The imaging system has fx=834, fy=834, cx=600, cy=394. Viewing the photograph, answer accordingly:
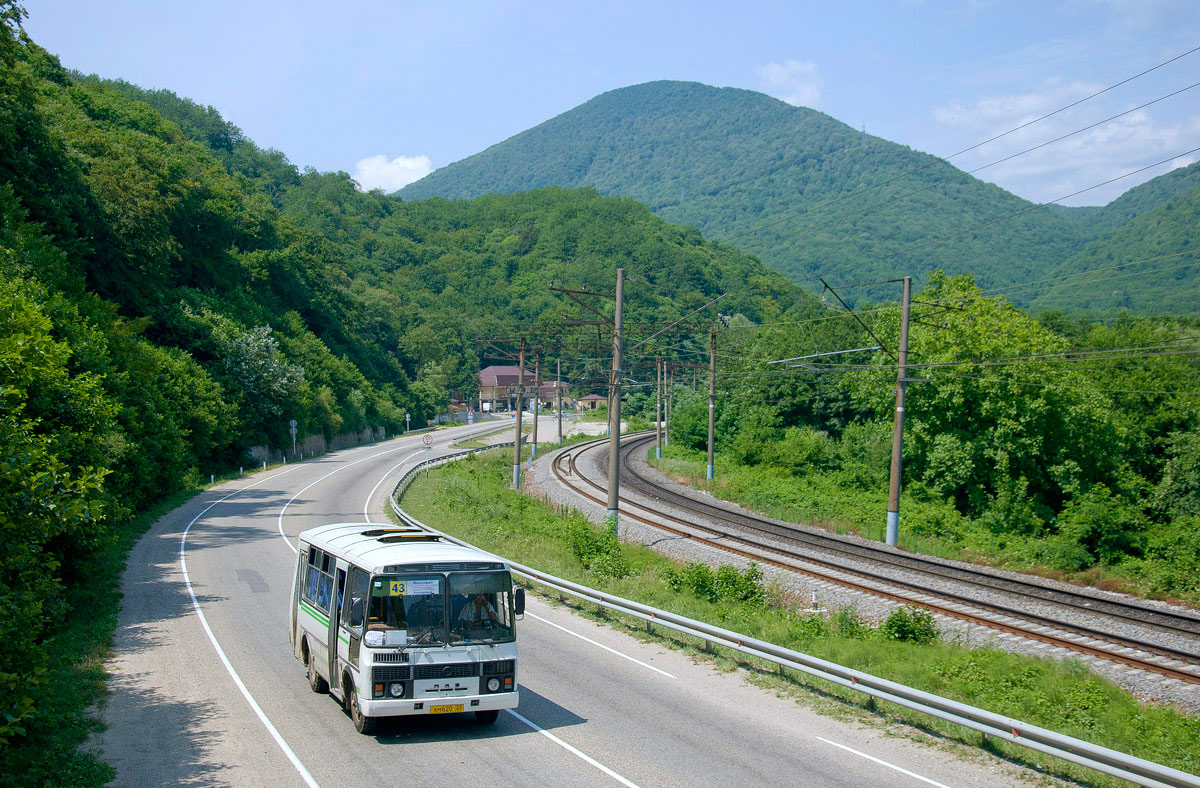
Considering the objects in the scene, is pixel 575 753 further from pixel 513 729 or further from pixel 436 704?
pixel 436 704

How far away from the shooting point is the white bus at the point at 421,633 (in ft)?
33.9

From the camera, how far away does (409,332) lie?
403 feet

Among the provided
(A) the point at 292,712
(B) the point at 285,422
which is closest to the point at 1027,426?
(A) the point at 292,712

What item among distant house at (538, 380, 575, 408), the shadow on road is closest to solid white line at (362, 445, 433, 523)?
the shadow on road

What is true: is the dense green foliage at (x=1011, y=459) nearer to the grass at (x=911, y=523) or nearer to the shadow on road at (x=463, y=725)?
the grass at (x=911, y=523)

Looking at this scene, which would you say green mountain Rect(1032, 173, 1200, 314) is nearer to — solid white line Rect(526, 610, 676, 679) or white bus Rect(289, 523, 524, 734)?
solid white line Rect(526, 610, 676, 679)

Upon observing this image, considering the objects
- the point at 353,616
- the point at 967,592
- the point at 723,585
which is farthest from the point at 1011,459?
the point at 353,616

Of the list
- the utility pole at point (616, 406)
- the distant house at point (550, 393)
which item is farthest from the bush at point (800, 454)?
the distant house at point (550, 393)

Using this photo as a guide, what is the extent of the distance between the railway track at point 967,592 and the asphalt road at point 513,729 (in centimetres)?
769

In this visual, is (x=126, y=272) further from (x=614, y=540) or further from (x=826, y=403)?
(x=826, y=403)

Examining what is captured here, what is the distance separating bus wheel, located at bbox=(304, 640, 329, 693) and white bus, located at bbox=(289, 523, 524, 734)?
3.10 feet

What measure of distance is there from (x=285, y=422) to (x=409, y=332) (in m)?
→ 62.6

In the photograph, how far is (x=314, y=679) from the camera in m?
12.8

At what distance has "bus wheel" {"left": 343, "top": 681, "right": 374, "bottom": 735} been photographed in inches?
420
